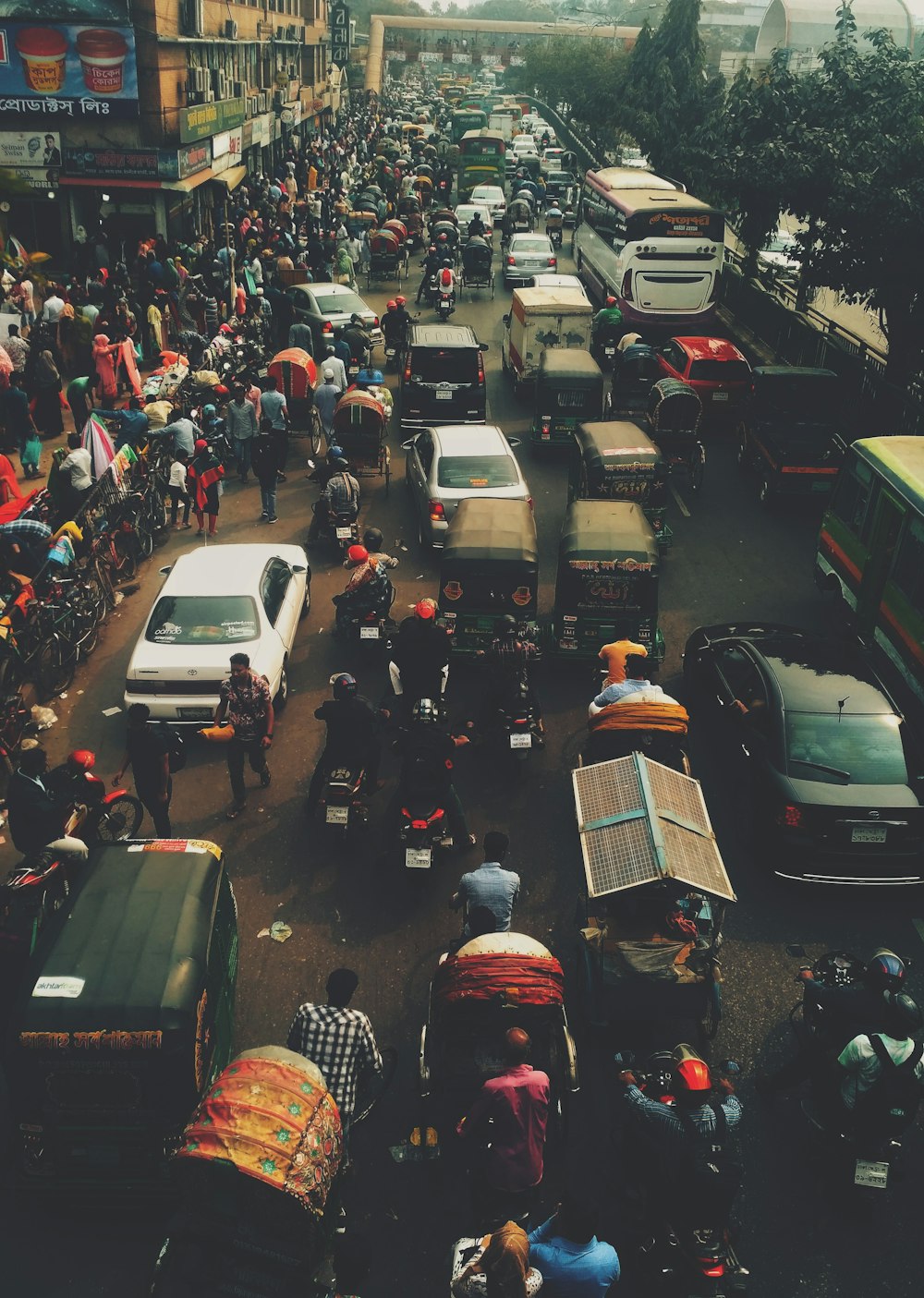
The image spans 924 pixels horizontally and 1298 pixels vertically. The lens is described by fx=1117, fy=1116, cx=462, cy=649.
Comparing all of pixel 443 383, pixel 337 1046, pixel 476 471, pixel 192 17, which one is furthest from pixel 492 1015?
pixel 192 17

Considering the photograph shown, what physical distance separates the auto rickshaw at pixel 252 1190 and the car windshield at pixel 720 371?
18131 millimetres

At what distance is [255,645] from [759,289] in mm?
22201

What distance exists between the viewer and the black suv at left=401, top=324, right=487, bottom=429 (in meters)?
20.5

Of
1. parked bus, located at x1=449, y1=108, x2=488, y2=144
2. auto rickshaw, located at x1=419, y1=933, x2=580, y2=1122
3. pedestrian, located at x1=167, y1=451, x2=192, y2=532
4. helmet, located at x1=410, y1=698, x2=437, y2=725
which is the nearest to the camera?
auto rickshaw, located at x1=419, y1=933, x2=580, y2=1122

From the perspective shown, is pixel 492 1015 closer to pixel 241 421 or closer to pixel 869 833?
pixel 869 833

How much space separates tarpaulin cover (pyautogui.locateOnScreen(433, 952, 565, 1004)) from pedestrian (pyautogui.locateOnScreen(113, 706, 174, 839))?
151 inches

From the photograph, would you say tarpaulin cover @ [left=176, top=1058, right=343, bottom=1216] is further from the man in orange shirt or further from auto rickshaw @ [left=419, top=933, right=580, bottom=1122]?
the man in orange shirt

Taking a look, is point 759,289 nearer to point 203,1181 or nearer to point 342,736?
point 342,736

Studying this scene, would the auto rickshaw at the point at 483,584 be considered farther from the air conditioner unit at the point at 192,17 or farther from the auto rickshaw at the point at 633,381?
the air conditioner unit at the point at 192,17

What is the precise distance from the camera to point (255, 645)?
12.3 meters

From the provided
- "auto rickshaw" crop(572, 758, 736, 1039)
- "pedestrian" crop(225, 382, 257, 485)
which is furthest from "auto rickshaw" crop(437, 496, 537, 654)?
"pedestrian" crop(225, 382, 257, 485)

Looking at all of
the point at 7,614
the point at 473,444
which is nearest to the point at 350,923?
the point at 7,614

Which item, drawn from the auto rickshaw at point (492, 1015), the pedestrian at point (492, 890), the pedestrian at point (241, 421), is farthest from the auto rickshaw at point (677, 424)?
the auto rickshaw at point (492, 1015)

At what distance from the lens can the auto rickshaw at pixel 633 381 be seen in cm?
2172
